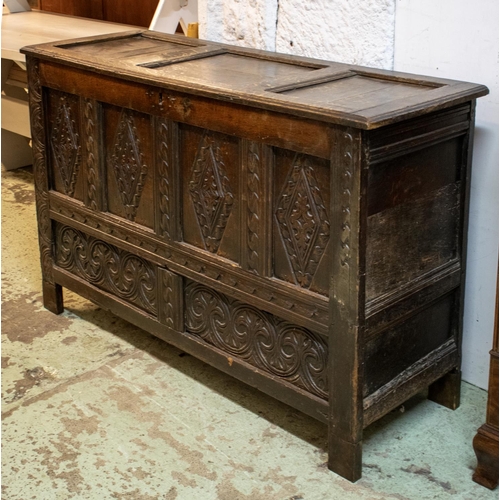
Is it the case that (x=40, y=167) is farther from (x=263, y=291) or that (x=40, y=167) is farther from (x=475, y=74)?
(x=475, y=74)

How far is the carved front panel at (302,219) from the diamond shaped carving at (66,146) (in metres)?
1.08

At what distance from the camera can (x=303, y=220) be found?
96.3 inches

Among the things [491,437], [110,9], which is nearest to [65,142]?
[491,437]

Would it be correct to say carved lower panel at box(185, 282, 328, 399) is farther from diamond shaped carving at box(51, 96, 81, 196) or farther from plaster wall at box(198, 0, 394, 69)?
plaster wall at box(198, 0, 394, 69)

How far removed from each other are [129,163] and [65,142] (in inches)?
16.1

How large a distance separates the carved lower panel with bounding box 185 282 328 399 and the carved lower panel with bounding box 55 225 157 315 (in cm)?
23

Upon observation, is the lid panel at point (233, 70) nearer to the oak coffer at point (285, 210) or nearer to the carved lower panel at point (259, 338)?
the oak coffer at point (285, 210)

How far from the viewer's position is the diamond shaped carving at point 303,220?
7.86 ft

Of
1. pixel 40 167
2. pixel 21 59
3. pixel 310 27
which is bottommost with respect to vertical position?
pixel 40 167

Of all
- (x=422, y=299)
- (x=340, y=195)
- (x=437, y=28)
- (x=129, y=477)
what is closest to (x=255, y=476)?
(x=129, y=477)

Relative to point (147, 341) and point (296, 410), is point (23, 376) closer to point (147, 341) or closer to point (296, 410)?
point (147, 341)

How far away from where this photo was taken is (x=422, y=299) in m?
2.61

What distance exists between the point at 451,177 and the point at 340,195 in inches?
19.4

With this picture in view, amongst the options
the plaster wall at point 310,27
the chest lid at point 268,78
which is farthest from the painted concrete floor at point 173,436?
the plaster wall at point 310,27
